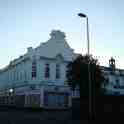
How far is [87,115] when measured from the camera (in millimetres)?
24703

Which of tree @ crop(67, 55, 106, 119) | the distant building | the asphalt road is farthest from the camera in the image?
the distant building

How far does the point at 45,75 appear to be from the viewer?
46.8 metres

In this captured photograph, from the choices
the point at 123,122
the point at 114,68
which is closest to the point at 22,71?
the point at 114,68

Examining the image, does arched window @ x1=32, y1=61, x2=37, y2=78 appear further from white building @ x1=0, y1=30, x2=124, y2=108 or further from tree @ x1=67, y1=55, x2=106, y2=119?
tree @ x1=67, y1=55, x2=106, y2=119

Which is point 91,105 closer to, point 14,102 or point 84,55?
point 84,55

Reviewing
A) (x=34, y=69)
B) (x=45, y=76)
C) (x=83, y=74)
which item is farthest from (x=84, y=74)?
(x=34, y=69)

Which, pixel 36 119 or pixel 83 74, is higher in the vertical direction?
pixel 83 74

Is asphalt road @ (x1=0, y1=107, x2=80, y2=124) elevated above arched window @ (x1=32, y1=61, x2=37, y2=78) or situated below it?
below

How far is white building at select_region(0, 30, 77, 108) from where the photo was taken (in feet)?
150

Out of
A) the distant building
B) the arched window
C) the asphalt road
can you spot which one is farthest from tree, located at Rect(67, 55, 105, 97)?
the distant building

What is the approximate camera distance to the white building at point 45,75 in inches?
1805

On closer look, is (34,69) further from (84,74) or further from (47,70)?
(84,74)

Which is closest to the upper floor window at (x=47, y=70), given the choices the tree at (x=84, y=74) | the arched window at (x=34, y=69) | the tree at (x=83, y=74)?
the arched window at (x=34, y=69)

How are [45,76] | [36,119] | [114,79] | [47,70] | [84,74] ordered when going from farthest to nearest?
1. [114,79]
2. [47,70]
3. [45,76]
4. [84,74]
5. [36,119]
